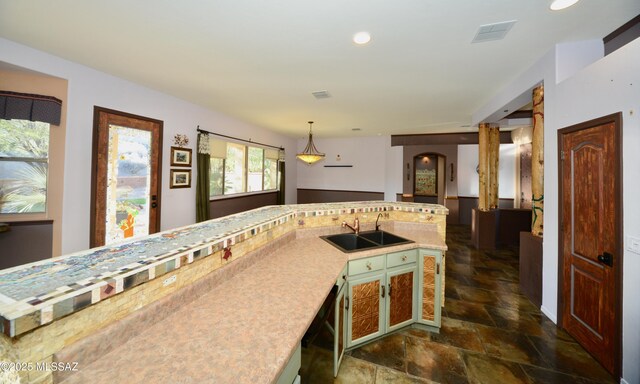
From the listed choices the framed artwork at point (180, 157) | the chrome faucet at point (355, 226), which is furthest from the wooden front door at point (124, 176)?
the chrome faucet at point (355, 226)

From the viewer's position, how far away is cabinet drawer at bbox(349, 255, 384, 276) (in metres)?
1.97

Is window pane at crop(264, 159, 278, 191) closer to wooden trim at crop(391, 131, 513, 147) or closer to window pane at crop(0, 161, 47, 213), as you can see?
wooden trim at crop(391, 131, 513, 147)

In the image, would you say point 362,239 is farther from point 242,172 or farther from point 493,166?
point 242,172

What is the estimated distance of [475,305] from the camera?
285cm

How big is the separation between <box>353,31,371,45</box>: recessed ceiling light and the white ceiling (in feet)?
0.20

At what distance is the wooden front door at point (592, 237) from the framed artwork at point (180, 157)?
5144mm

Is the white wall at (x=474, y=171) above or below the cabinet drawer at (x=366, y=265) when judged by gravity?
above

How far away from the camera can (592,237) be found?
209 cm

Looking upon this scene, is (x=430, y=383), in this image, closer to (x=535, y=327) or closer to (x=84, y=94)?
(x=535, y=327)

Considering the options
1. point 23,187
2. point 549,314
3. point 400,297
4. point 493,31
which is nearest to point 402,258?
point 400,297

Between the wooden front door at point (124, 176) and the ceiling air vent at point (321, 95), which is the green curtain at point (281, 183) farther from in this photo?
the wooden front door at point (124, 176)

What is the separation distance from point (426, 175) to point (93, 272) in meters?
9.26

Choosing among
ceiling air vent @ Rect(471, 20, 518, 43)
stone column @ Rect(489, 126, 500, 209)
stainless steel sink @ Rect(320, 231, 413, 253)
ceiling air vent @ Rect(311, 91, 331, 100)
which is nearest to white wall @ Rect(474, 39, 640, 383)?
ceiling air vent @ Rect(471, 20, 518, 43)

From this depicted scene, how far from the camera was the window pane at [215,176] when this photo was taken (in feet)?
16.7
